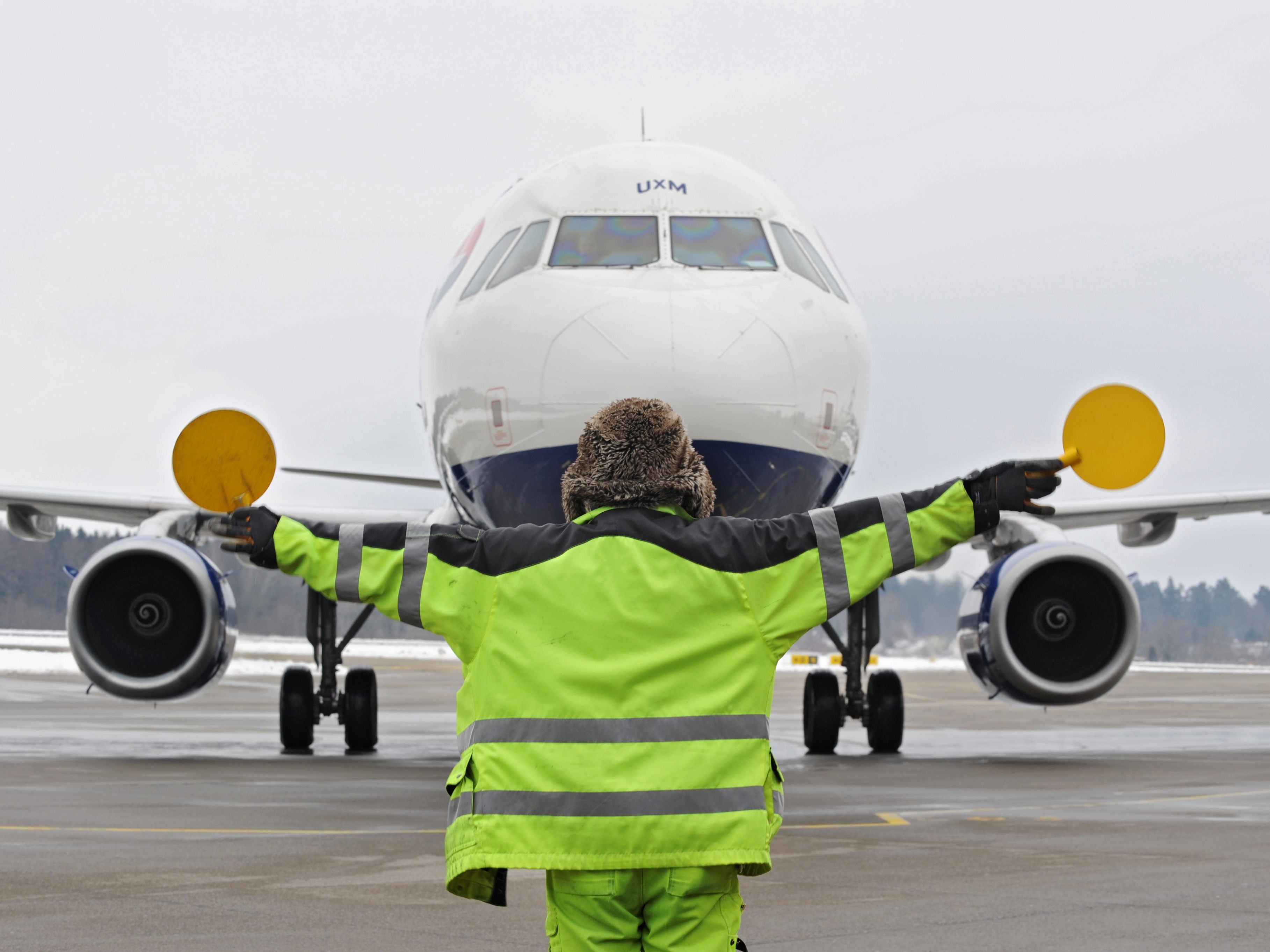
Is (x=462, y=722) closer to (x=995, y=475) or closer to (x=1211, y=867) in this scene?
(x=995, y=475)

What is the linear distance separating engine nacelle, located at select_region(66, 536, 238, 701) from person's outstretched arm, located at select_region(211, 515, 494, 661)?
8.53m

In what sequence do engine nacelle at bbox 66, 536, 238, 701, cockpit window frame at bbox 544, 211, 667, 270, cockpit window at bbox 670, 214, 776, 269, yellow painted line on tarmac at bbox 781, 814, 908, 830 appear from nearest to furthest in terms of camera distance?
yellow painted line on tarmac at bbox 781, 814, 908, 830, cockpit window frame at bbox 544, 211, 667, 270, cockpit window at bbox 670, 214, 776, 269, engine nacelle at bbox 66, 536, 238, 701

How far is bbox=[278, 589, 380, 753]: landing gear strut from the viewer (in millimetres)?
13047

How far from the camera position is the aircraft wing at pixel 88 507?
12.9 metres

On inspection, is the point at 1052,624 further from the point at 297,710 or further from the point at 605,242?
the point at 297,710

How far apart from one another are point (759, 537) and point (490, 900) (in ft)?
2.99

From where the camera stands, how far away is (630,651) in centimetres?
299

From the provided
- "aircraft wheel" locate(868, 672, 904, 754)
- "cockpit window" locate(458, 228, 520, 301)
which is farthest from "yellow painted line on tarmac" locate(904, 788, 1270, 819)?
"cockpit window" locate(458, 228, 520, 301)

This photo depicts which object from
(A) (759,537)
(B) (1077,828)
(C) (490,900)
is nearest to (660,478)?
(A) (759,537)

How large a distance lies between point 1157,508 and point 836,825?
20.8 feet

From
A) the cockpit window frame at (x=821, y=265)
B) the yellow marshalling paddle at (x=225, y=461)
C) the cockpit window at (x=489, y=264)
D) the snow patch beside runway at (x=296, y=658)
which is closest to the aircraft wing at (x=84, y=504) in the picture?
the cockpit window at (x=489, y=264)

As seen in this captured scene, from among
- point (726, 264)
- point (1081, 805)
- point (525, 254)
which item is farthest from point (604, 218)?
point (1081, 805)

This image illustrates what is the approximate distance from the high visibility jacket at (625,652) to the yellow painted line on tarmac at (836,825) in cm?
479

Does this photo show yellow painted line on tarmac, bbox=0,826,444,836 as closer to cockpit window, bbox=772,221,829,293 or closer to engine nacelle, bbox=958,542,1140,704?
cockpit window, bbox=772,221,829,293
